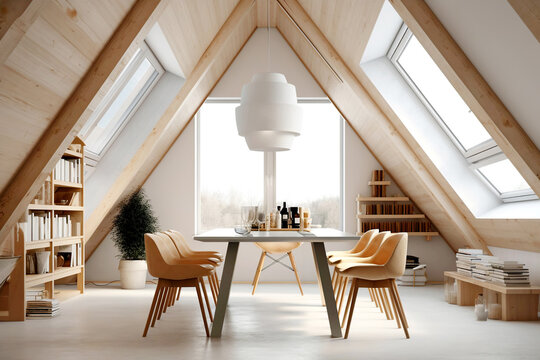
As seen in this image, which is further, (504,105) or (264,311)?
(264,311)

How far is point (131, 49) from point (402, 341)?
120 inches

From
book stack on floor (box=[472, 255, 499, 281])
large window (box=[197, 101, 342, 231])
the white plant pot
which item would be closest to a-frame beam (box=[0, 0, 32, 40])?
the white plant pot

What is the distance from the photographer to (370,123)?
21.2 ft

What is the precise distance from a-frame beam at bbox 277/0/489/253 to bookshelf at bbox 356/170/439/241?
0.55 feet

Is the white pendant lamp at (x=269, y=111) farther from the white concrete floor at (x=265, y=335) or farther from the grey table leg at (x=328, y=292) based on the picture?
the white concrete floor at (x=265, y=335)

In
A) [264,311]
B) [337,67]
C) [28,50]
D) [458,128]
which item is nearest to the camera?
[28,50]

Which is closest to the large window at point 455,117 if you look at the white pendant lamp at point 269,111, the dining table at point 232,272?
the white pendant lamp at point 269,111

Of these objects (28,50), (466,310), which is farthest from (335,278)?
(28,50)

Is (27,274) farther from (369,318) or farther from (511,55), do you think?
(511,55)

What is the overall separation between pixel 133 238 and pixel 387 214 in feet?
11.3

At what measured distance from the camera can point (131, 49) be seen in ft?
13.4

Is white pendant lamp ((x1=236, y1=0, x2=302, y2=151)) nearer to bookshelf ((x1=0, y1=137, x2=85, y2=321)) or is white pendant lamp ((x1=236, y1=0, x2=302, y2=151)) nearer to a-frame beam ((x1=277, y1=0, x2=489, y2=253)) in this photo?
a-frame beam ((x1=277, y1=0, x2=489, y2=253))

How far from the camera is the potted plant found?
655 centimetres

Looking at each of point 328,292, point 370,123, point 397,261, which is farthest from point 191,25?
point 397,261
